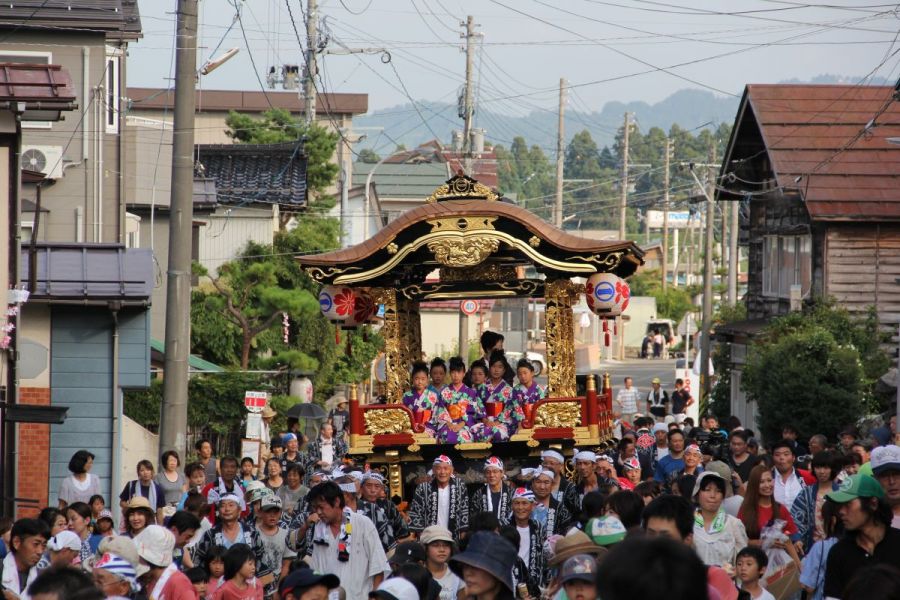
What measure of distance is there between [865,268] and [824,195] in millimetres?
1669

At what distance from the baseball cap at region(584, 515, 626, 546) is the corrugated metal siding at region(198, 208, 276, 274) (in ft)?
A: 84.0

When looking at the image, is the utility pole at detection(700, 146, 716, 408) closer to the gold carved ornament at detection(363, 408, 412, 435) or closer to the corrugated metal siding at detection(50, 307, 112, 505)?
the corrugated metal siding at detection(50, 307, 112, 505)

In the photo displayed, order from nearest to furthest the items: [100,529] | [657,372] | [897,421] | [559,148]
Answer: [100,529]
[897,421]
[559,148]
[657,372]

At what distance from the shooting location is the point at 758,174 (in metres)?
35.2

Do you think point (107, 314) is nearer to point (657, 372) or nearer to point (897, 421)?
point (897, 421)

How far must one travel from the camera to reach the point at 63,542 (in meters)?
10.4

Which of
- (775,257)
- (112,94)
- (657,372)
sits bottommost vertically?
(657,372)

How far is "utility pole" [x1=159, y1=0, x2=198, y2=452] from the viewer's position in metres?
15.2

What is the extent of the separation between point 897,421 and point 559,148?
1197 inches

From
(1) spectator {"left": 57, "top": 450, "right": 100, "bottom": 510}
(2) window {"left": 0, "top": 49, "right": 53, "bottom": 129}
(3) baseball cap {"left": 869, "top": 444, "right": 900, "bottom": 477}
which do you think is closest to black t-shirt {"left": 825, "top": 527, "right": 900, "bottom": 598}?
(3) baseball cap {"left": 869, "top": 444, "right": 900, "bottom": 477}

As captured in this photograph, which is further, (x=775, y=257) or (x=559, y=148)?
(x=559, y=148)

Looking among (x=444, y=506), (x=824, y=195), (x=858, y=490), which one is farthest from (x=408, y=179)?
(x=858, y=490)

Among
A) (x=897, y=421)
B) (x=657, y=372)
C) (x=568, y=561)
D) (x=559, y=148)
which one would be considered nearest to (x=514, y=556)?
(x=568, y=561)

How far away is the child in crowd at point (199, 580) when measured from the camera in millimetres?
10016
